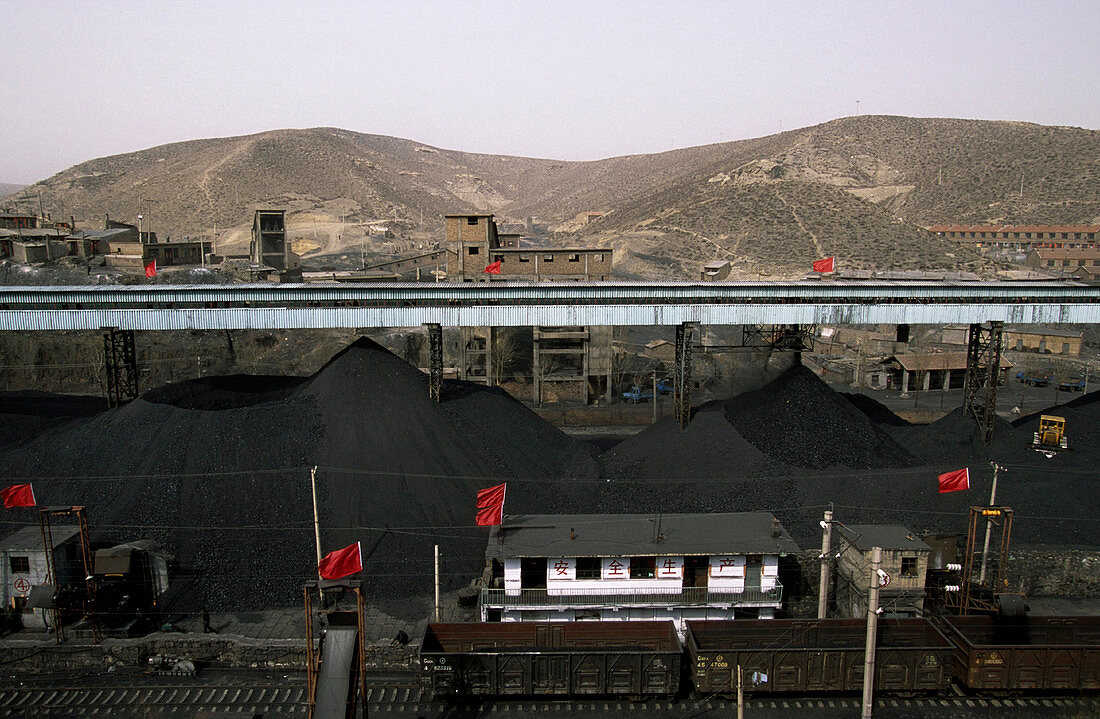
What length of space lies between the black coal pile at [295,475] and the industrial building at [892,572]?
8360 millimetres

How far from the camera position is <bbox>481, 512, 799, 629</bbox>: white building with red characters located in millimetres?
18844

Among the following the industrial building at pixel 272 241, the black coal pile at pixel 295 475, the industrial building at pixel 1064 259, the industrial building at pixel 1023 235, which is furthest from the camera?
the industrial building at pixel 1023 235

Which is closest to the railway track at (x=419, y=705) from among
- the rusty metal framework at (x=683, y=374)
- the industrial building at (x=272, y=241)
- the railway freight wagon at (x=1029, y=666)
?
the railway freight wagon at (x=1029, y=666)

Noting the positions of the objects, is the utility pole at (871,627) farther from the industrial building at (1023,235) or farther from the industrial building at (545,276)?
Answer: the industrial building at (1023,235)

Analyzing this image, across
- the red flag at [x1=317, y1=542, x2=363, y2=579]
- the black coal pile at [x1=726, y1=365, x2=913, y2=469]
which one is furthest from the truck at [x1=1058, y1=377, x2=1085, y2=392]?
the red flag at [x1=317, y1=542, x2=363, y2=579]

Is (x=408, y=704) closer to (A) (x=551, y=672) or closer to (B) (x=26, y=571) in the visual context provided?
(A) (x=551, y=672)

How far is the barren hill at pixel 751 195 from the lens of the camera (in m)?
78.9

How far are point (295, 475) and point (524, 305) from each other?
10286mm

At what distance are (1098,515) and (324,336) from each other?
43354 millimetres

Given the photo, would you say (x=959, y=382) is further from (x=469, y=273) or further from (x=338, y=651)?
(x=338, y=651)

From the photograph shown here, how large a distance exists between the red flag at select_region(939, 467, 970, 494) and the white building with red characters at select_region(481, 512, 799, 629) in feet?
19.0

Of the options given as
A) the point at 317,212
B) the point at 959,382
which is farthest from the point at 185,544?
the point at 317,212

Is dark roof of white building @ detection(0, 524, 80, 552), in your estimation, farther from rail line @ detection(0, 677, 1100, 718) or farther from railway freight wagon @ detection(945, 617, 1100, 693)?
railway freight wagon @ detection(945, 617, 1100, 693)

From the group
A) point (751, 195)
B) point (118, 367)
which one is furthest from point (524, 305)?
point (751, 195)
